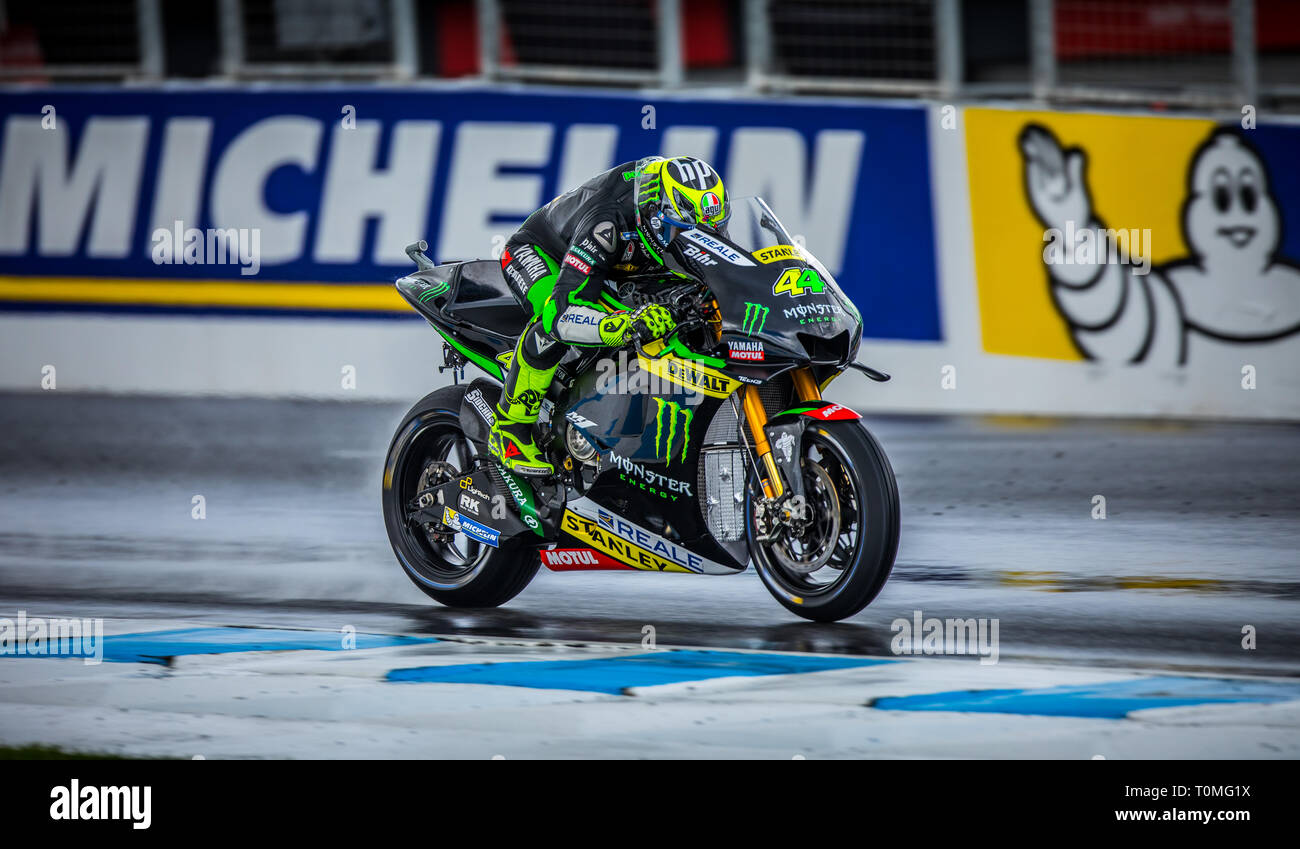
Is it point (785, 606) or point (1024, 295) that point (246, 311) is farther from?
point (785, 606)

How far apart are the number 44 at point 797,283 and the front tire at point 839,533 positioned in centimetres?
47

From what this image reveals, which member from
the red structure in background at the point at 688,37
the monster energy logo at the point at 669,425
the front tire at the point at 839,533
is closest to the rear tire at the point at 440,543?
the monster energy logo at the point at 669,425

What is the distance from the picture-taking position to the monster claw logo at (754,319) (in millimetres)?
6340

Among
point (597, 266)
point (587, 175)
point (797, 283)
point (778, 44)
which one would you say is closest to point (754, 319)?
point (797, 283)

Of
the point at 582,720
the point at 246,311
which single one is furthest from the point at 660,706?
the point at 246,311

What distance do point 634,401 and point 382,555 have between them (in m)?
2.49

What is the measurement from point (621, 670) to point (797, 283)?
1501 millimetres

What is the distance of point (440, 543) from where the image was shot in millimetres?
7723

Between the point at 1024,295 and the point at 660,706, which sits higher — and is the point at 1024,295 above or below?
above

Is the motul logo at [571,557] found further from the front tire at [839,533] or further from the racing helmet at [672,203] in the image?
the racing helmet at [672,203]

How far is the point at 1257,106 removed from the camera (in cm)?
1239

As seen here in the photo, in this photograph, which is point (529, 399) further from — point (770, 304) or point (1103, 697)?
point (1103, 697)

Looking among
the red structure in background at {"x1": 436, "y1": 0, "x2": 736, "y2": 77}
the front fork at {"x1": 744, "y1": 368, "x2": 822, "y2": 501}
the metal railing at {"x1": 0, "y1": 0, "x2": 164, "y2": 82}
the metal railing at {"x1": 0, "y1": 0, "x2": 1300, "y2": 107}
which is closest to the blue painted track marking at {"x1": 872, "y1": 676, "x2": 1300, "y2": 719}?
the front fork at {"x1": 744, "y1": 368, "x2": 822, "y2": 501}

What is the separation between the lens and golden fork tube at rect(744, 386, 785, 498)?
6453 millimetres
